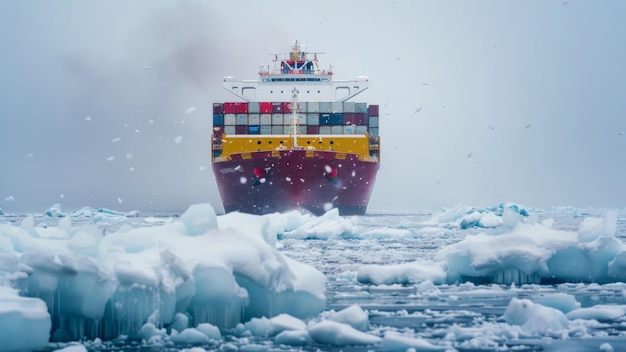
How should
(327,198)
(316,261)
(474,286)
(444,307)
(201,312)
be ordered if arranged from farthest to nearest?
1. (327,198)
2. (316,261)
3. (474,286)
4. (444,307)
5. (201,312)

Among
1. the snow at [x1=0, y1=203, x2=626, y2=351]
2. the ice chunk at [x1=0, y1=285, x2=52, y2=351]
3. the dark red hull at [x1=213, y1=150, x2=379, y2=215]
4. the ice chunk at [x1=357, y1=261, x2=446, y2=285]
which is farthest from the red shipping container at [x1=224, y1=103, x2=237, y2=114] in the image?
the ice chunk at [x1=0, y1=285, x2=52, y2=351]

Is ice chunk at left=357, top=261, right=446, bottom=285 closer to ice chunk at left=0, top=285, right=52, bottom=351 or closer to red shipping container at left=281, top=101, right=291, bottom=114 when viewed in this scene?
ice chunk at left=0, top=285, right=52, bottom=351

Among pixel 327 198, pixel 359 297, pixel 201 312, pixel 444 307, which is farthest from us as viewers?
pixel 327 198

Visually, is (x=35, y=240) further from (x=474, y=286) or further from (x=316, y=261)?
(x=316, y=261)

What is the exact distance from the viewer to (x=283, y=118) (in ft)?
146

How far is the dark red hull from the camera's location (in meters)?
36.9

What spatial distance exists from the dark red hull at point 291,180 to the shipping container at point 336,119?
16.1ft

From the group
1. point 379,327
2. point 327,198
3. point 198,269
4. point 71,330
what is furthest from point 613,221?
point 327,198

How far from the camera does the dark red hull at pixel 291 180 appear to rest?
36938 mm

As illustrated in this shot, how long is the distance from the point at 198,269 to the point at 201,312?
434mm

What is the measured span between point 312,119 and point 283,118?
6.05ft

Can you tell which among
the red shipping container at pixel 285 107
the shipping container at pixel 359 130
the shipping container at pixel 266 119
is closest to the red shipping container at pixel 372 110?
the shipping container at pixel 359 130

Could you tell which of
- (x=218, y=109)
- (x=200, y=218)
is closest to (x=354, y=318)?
(x=200, y=218)

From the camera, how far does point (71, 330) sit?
631cm
